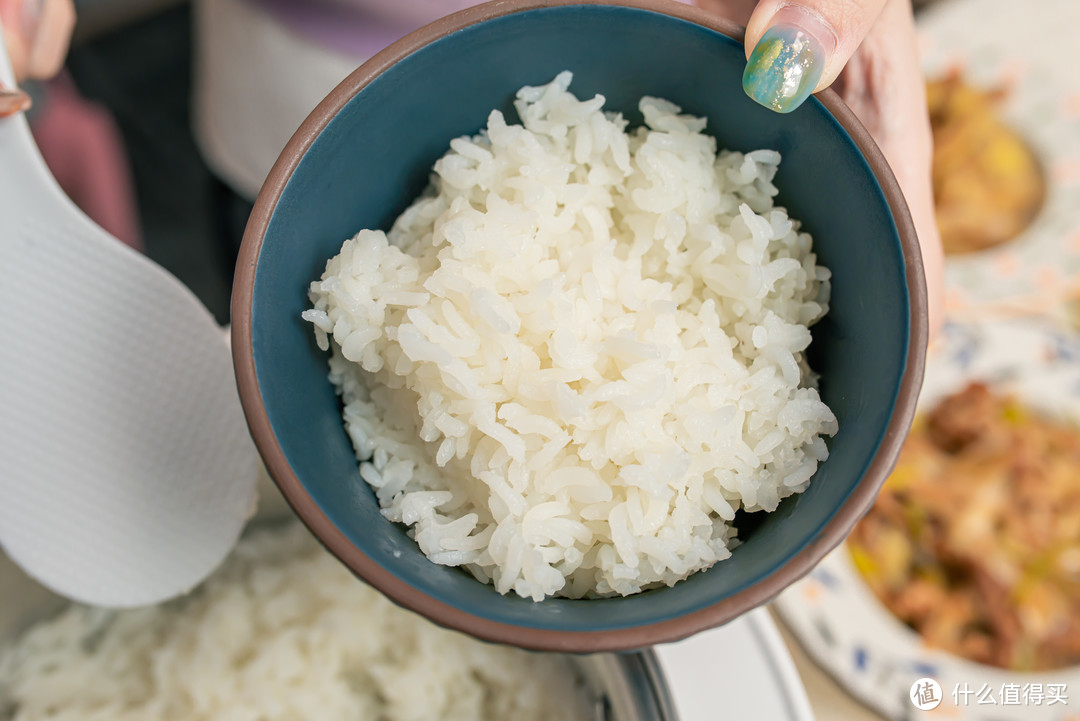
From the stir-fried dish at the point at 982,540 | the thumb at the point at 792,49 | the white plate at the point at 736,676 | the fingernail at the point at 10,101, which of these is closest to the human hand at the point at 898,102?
the thumb at the point at 792,49

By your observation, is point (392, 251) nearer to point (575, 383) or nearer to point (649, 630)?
point (575, 383)

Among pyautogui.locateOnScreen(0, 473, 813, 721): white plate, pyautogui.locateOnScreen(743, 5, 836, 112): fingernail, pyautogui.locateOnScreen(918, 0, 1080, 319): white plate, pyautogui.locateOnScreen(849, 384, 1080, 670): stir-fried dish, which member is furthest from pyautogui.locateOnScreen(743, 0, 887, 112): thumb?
pyautogui.locateOnScreen(918, 0, 1080, 319): white plate

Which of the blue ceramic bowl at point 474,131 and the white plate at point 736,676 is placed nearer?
the blue ceramic bowl at point 474,131

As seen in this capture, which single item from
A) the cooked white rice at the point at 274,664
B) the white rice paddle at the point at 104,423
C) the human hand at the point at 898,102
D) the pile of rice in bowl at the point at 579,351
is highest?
the human hand at the point at 898,102

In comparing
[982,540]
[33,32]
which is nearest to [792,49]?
[33,32]

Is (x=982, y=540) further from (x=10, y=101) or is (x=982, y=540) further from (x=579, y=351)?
(x=10, y=101)

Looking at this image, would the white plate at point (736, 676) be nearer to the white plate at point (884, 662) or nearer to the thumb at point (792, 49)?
the white plate at point (884, 662)

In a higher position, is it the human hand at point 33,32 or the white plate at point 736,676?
the human hand at point 33,32
